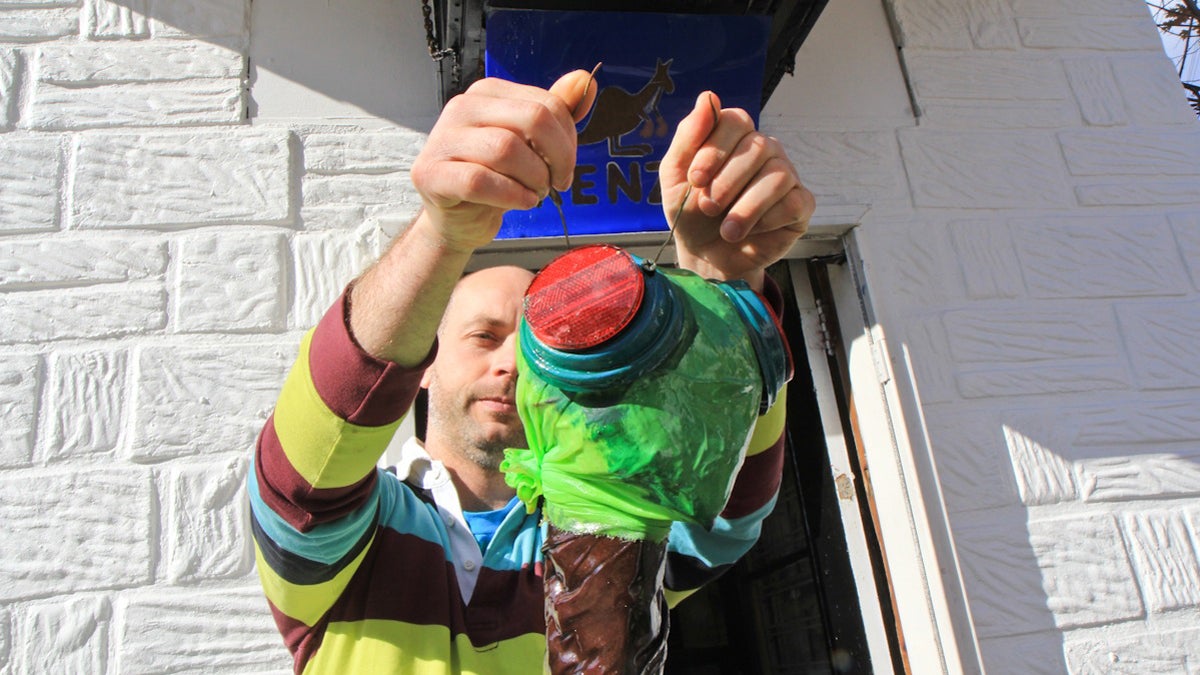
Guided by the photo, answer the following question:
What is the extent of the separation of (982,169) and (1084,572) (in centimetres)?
92

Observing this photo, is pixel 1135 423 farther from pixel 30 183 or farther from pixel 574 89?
pixel 30 183

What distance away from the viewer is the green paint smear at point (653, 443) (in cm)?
64

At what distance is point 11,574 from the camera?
1436mm

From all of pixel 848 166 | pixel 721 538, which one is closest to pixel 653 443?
pixel 721 538

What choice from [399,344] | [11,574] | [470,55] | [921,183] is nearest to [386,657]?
[399,344]

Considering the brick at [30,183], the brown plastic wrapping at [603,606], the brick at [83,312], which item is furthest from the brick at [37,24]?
the brown plastic wrapping at [603,606]

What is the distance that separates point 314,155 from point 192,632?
925 millimetres

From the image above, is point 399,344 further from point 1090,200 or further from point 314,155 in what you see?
point 1090,200

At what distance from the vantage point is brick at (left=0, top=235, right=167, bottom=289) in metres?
1.59

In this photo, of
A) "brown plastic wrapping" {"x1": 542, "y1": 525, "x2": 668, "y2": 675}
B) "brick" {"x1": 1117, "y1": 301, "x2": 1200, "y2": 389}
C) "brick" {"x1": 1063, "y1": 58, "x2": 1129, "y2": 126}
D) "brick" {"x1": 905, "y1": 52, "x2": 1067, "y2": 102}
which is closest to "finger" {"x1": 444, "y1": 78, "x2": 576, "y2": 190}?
"brown plastic wrapping" {"x1": 542, "y1": 525, "x2": 668, "y2": 675}

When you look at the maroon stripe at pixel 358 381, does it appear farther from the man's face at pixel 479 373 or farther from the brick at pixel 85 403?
the brick at pixel 85 403

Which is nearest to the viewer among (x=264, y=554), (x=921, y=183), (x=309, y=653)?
(x=264, y=554)

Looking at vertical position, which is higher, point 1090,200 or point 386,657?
point 1090,200

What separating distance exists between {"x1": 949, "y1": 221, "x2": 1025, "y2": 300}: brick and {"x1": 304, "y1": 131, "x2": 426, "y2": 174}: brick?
3.98 ft
